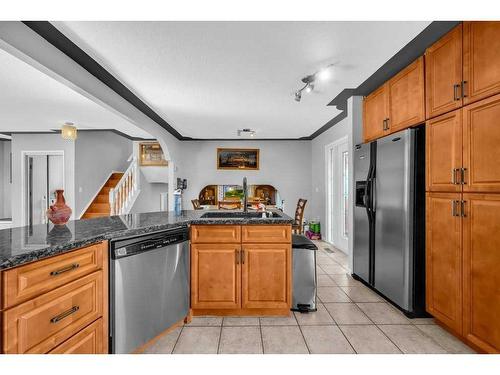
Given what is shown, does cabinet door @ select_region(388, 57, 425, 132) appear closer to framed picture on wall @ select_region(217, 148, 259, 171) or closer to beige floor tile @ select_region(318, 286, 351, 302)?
beige floor tile @ select_region(318, 286, 351, 302)

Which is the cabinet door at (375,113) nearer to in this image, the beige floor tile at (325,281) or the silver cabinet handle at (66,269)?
the beige floor tile at (325,281)

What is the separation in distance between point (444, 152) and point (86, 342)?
2735 millimetres

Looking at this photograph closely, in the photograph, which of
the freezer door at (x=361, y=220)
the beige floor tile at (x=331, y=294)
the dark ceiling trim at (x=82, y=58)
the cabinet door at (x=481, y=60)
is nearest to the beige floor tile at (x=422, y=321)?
the beige floor tile at (x=331, y=294)

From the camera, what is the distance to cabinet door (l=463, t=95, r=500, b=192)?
1.67 metres

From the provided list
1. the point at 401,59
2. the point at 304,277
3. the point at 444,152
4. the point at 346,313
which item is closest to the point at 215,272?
the point at 304,277

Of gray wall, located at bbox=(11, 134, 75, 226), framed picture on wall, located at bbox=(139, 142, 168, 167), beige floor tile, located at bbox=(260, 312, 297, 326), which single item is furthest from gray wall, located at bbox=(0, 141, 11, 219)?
beige floor tile, located at bbox=(260, 312, 297, 326)

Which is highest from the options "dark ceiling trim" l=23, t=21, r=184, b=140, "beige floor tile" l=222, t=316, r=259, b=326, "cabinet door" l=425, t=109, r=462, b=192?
"dark ceiling trim" l=23, t=21, r=184, b=140

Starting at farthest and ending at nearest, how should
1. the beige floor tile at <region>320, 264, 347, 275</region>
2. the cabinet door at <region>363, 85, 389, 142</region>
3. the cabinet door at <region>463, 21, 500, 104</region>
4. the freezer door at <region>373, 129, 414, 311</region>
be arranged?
the beige floor tile at <region>320, 264, 347, 275</region>, the cabinet door at <region>363, 85, 389, 142</region>, the freezer door at <region>373, 129, 414, 311</region>, the cabinet door at <region>463, 21, 500, 104</region>

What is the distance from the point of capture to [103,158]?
6.52 m

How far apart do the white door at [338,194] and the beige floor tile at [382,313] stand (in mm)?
2234

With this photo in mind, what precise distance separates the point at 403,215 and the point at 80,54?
10.7 ft

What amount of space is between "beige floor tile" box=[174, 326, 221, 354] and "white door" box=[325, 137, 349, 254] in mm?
3389

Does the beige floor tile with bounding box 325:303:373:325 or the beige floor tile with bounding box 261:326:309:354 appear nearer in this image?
the beige floor tile with bounding box 261:326:309:354
